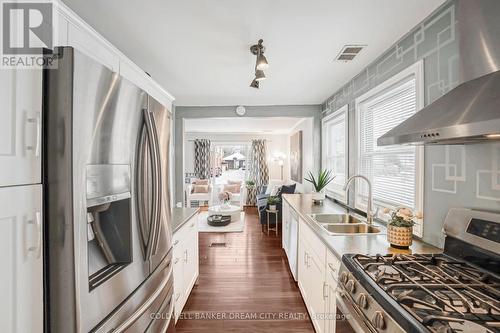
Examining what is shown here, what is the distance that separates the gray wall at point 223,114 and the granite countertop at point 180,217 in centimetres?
161

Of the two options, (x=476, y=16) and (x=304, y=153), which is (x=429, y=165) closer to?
(x=476, y=16)

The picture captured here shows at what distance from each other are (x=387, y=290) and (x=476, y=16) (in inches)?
51.5

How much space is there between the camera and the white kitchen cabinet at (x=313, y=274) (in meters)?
1.68

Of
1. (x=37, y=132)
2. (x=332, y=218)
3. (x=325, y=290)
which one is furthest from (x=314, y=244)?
(x=37, y=132)

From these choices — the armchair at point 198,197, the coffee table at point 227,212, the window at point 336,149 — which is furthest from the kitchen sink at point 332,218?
the armchair at point 198,197

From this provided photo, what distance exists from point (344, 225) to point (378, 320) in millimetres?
1263

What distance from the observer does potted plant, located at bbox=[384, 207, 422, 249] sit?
1.43m

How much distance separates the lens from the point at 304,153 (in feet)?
16.2

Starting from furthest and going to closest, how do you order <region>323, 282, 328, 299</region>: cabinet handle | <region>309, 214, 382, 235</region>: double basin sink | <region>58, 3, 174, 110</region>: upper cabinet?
<region>309, 214, 382, 235</region>: double basin sink, <region>323, 282, 328, 299</region>: cabinet handle, <region>58, 3, 174, 110</region>: upper cabinet

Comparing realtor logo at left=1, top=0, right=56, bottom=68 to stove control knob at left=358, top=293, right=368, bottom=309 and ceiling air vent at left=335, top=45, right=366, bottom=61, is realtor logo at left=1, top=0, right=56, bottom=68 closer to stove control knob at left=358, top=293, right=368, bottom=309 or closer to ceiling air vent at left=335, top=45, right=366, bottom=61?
stove control knob at left=358, top=293, right=368, bottom=309

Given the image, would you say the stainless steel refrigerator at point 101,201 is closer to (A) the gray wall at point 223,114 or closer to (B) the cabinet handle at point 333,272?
(B) the cabinet handle at point 333,272

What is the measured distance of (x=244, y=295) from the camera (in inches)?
97.0

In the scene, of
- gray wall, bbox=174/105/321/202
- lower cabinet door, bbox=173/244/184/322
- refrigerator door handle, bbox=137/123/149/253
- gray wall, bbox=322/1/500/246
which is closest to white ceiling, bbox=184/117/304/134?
gray wall, bbox=174/105/321/202

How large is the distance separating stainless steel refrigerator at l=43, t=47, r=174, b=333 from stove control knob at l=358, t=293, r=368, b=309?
1030 millimetres
